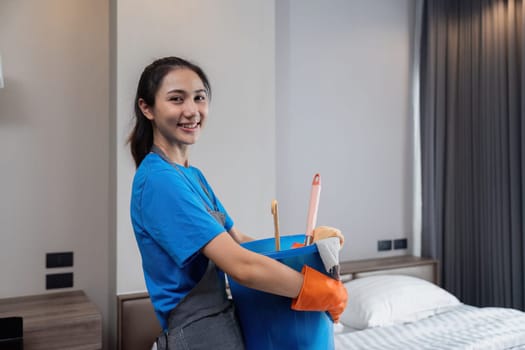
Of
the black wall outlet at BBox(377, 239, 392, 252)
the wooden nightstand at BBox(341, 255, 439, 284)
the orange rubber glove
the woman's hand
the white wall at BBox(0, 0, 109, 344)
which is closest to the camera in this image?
the orange rubber glove

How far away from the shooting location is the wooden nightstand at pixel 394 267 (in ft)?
9.46

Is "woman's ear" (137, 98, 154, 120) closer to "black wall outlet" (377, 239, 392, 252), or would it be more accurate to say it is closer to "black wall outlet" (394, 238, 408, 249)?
"black wall outlet" (377, 239, 392, 252)

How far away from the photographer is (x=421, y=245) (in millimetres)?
3389

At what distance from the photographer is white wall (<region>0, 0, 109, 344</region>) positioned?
2.33m

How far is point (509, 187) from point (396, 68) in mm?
1056

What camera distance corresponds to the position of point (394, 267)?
3021 mm

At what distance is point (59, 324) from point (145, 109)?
3.82 ft

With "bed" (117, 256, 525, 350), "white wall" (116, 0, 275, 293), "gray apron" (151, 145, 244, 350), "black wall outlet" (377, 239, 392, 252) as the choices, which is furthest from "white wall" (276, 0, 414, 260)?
"gray apron" (151, 145, 244, 350)

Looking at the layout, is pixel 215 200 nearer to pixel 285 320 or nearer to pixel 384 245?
pixel 285 320

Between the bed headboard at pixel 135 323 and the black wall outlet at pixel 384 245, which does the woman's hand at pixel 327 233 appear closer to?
the bed headboard at pixel 135 323

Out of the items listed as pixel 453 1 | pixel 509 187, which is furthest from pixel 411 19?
pixel 509 187

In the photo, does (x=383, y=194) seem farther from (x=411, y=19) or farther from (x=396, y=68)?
(x=411, y=19)

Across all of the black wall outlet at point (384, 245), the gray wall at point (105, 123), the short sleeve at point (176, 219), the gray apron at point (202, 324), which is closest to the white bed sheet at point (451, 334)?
the gray wall at point (105, 123)

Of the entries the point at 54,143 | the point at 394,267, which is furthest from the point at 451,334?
the point at 54,143
